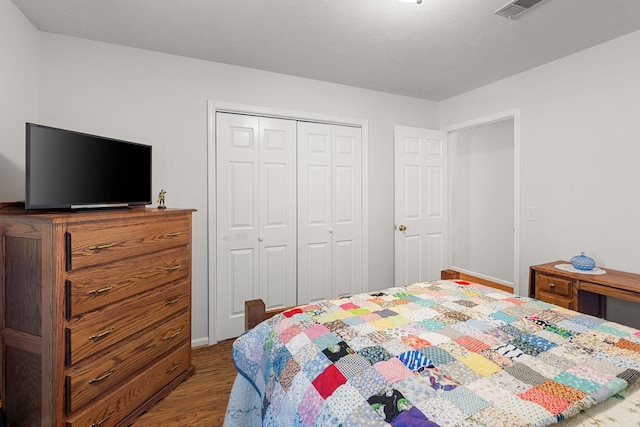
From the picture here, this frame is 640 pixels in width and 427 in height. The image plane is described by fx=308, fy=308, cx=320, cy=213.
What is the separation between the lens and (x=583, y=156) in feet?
8.55

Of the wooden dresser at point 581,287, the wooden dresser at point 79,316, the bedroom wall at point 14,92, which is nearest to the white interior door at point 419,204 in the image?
the wooden dresser at point 581,287

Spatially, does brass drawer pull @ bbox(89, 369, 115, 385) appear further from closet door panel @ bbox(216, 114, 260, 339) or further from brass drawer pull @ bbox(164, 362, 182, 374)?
closet door panel @ bbox(216, 114, 260, 339)

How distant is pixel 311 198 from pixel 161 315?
176cm

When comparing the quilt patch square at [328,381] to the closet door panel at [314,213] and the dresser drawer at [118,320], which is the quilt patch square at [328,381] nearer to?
the dresser drawer at [118,320]

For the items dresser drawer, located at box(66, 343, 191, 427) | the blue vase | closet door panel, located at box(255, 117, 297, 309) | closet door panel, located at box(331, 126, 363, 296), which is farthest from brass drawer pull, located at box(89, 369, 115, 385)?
the blue vase

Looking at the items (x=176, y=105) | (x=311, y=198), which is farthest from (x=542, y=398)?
(x=176, y=105)

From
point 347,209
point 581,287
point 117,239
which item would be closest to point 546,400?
point 581,287

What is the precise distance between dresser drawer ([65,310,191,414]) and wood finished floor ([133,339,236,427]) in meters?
0.29

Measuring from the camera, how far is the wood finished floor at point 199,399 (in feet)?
5.94

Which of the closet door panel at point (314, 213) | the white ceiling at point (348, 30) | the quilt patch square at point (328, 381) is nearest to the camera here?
the quilt patch square at point (328, 381)

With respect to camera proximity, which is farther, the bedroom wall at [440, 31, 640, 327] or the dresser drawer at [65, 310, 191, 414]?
the bedroom wall at [440, 31, 640, 327]

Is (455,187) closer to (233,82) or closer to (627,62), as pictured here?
(627,62)

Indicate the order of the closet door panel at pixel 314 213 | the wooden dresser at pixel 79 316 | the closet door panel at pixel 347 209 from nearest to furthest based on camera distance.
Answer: the wooden dresser at pixel 79 316, the closet door panel at pixel 314 213, the closet door panel at pixel 347 209

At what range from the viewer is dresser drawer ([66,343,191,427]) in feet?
5.10
